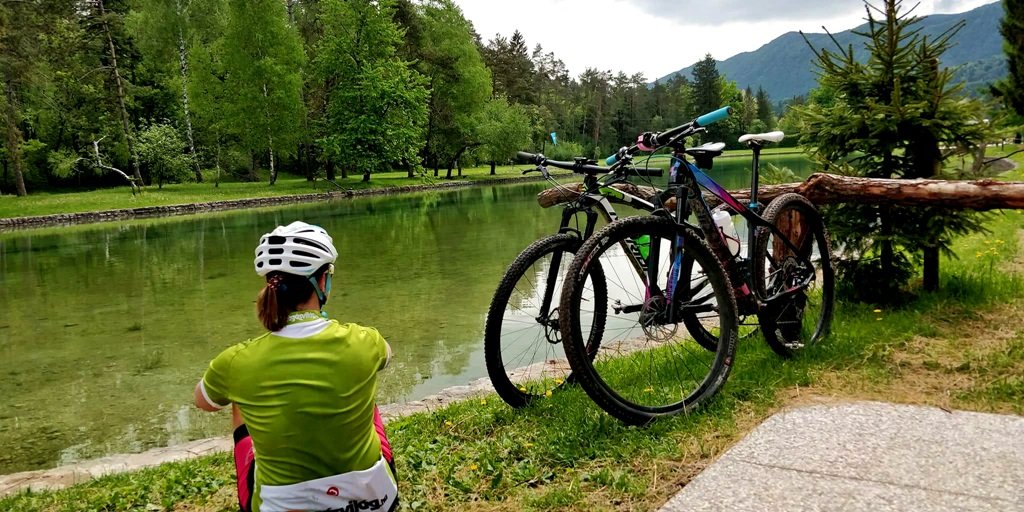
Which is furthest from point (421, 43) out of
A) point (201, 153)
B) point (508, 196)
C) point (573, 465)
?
point (573, 465)

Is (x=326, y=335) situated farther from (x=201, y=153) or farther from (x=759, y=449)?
(x=201, y=153)

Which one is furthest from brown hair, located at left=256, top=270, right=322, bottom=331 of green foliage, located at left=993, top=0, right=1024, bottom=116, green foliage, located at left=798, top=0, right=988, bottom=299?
green foliage, located at left=993, top=0, right=1024, bottom=116

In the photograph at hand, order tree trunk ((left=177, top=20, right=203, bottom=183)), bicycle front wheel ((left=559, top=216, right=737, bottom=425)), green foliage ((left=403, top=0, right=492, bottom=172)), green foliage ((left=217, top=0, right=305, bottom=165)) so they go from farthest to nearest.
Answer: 1. green foliage ((left=403, top=0, right=492, bottom=172))
2. tree trunk ((left=177, top=20, right=203, bottom=183))
3. green foliage ((left=217, top=0, right=305, bottom=165))
4. bicycle front wheel ((left=559, top=216, right=737, bottom=425))

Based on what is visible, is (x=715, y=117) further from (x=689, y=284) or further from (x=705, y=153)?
(x=689, y=284)

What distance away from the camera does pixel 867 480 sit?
2748 millimetres

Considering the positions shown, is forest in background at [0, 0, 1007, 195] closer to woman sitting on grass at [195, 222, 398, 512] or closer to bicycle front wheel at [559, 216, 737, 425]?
bicycle front wheel at [559, 216, 737, 425]

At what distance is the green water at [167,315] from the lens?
654 centimetres

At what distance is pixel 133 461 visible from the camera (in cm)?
522

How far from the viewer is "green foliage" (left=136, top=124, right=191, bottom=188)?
36156 mm

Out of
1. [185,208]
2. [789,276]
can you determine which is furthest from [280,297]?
[185,208]

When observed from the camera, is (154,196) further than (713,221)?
Yes

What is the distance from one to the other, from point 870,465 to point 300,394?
7.99ft

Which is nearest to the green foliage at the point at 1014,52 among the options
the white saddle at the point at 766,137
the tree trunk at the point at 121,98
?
the white saddle at the point at 766,137

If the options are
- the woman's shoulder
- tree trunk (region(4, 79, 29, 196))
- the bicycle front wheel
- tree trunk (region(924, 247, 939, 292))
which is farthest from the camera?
tree trunk (region(4, 79, 29, 196))
